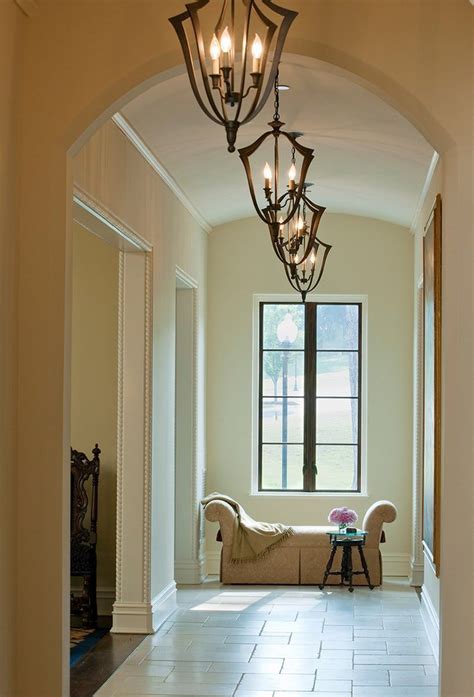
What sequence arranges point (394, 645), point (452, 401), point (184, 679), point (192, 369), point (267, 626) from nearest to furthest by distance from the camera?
point (452, 401) → point (184, 679) → point (394, 645) → point (267, 626) → point (192, 369)

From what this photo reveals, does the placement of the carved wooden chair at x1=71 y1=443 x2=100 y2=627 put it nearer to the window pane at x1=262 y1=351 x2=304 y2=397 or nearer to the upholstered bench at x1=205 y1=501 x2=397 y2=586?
the upholstered bench at x1=205 y1=501 x2=397 y2=586

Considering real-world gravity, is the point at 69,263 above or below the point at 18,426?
above

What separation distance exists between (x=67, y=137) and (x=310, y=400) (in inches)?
284

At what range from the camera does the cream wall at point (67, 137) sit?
3.71m

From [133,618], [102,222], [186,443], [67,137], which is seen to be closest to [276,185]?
[102,222]

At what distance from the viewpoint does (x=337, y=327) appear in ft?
35.5

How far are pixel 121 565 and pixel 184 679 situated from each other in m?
1.38

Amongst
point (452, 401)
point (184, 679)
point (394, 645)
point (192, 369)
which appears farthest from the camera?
point (192, 369)

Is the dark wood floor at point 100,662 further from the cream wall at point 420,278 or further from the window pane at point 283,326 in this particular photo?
the window pane at point 283,326

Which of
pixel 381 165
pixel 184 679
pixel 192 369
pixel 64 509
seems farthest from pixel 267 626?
pixel 64 509

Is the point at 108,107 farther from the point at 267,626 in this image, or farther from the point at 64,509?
the point at 267,626

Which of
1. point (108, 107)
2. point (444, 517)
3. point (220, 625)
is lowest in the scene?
point (220, 625)

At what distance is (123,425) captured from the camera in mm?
7320

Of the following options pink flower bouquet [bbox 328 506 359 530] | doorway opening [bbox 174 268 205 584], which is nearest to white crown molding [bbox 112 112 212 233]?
doorway opening [bbox 174 268 205 584]
